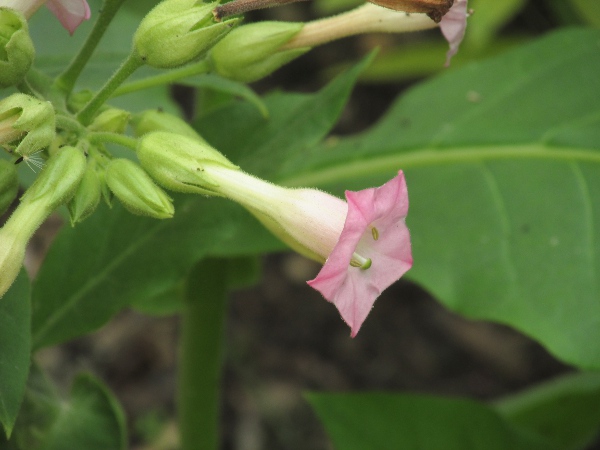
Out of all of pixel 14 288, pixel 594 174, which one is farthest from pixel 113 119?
pixel 594 174

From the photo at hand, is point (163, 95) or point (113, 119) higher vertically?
point (113, 119)

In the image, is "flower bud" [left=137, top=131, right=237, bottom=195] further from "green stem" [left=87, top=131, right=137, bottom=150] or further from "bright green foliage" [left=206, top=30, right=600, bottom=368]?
"bright green foliage" [left=206, top=30, right=600, bottom=368]

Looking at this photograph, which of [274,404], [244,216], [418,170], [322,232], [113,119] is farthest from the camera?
[274,404]

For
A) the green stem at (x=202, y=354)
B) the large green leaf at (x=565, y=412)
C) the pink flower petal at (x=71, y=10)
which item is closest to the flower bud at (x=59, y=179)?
the pink flower petal at (x=71, y=10)

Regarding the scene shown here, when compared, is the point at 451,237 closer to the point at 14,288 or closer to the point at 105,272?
the point at 105,272

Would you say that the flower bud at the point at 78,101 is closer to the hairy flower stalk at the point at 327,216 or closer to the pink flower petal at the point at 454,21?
the hairy flower stalk at the point at 327,216

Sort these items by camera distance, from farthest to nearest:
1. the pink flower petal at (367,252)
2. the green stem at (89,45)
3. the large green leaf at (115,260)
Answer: the large green leaf at (115,260), the green stem at (89,45), the pink flower petal at (367,252)
